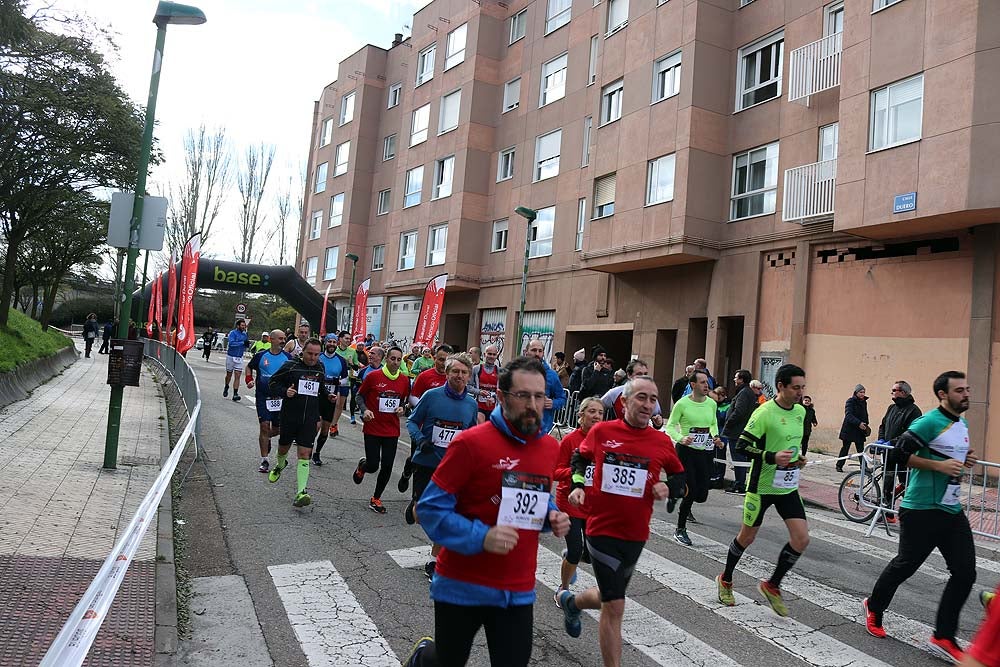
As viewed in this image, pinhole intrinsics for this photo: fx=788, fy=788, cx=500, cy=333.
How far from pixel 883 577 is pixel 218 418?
44.7ft

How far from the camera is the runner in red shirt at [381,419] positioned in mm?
9258

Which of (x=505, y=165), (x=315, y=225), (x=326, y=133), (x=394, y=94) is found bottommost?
(x=315, y=225)

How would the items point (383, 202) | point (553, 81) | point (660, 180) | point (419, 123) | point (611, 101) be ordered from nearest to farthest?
point (660, 180)
point (611, 101)
point (553, 81)
point (419, 123)
point (383, 202)

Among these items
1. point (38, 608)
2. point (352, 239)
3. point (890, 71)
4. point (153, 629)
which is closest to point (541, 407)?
point (153, 629)

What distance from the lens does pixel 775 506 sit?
245 inches

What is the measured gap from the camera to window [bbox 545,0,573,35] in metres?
28.7

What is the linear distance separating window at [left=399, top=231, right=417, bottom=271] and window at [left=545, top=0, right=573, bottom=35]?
10833 mm

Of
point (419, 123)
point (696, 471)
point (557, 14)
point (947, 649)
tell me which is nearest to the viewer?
point (947, 649)

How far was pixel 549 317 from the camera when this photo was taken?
2716 cm

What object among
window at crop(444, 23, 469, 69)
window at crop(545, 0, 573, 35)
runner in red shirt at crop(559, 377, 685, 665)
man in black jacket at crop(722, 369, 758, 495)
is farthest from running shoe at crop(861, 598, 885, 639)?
window at crop(444, 23, 469, 69)

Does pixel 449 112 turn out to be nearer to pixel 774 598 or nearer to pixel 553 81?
pixel 553 81

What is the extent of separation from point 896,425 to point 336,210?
3683 centimetres

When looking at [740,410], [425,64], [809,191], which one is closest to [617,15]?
[809,191]

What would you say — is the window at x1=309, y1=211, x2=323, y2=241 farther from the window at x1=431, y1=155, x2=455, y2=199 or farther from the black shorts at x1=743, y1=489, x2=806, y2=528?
the black shorts at x1=743, y1=489, x2=806, y2=528
